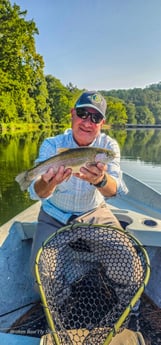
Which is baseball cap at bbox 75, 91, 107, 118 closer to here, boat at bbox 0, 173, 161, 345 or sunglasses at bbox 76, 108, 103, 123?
sunglasses at bbox 76, 108, 103, 123

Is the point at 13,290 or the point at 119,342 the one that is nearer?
the point at 119,342

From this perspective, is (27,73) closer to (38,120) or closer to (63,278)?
(63,278)

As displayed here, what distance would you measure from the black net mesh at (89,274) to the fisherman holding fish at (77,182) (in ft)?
0.73

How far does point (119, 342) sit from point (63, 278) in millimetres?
765

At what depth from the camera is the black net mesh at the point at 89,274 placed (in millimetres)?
2367

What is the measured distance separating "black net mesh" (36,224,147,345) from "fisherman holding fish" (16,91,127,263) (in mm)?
222

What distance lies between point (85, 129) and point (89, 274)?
1346 mm

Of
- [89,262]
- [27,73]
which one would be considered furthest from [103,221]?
[27,73]

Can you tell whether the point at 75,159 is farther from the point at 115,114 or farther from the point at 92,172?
the point at 115,114

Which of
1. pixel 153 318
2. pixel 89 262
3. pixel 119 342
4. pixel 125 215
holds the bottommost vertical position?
pixel 153 318

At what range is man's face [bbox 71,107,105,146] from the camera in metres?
2.90

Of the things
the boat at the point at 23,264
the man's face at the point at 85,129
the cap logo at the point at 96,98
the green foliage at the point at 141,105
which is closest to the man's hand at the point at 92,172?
the man's face at the point at 85,129

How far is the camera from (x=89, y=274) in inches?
113

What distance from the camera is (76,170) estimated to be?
96.8 inches
